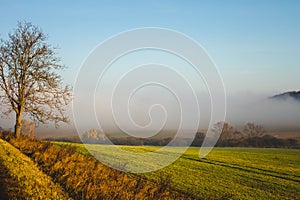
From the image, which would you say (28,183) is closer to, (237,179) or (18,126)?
(237,179)

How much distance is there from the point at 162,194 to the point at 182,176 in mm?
13702

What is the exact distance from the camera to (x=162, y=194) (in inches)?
578

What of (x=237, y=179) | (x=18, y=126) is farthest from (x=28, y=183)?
(x=18, y=126)

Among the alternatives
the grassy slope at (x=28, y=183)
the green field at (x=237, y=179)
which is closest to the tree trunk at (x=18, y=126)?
the green field at (x=237, y=179)

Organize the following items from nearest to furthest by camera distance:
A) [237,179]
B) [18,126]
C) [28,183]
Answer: [28,183], [237,179], [18,126]

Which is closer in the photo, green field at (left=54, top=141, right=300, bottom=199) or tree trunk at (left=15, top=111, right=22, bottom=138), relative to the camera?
green field at (left=54, top=141, right=300, bottom=199)

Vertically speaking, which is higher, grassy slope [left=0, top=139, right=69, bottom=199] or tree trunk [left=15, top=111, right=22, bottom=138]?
tree trunk [left=15, top=111, right=22, bottom=138]

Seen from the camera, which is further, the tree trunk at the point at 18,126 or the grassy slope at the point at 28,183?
the tree trunk at the point at 18,126

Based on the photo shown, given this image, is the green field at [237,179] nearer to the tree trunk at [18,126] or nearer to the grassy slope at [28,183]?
the grassy slope at [28,183]

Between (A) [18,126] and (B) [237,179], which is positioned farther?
(A) [18,126]

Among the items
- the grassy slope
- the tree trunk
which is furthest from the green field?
the tree trunk

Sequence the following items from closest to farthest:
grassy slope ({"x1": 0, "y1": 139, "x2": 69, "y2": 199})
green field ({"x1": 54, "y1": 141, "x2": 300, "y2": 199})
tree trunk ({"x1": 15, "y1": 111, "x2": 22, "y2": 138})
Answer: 1. grassy slope ({"x1": 0, "y1": 139, "x2": 69, "y2": 199})
2. green field ({"x1": 54, "y1": 141, "x2": 300, "y2": 199})
3. tree trunk ({"x1": 15, "y1": 111, "x2": 22, "y2": 138})

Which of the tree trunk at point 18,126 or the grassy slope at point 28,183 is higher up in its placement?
the tree trunk at point 18,126

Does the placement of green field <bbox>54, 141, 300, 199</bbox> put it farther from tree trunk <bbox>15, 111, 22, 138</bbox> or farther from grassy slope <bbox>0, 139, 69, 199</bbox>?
tree trunk <bbox>15, 111, 22, 138</bbox>
